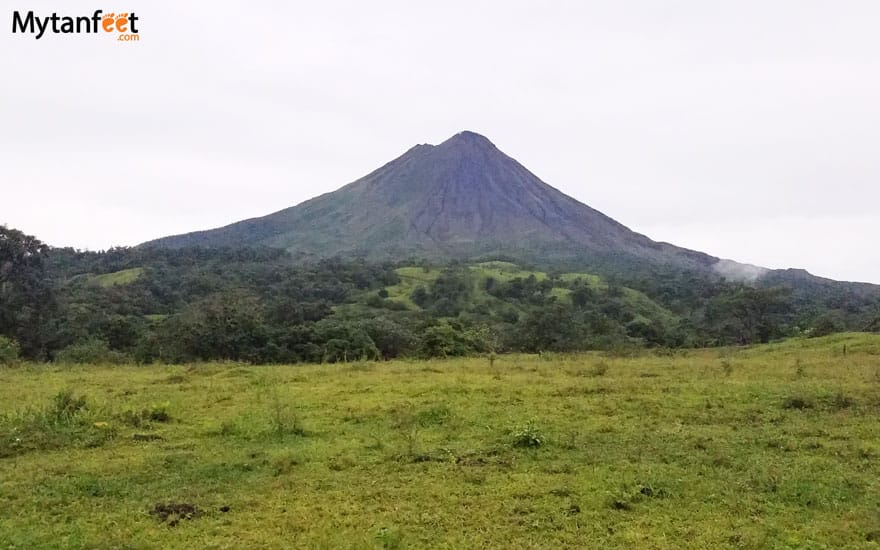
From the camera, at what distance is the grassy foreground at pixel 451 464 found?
21.1ft

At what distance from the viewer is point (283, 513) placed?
6.92 m

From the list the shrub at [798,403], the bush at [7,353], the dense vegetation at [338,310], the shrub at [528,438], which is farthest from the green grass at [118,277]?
the shrub at [798,403]

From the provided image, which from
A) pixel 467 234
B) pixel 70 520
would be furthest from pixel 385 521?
pixel 467 234

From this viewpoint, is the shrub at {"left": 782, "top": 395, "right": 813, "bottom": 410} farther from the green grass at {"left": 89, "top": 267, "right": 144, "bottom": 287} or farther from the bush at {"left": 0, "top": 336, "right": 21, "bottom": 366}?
the green grass at {"left": 89, "top": 267, "right": 144, "bottom": 287}

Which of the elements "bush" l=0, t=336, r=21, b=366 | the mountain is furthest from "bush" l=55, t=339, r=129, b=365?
the mountain

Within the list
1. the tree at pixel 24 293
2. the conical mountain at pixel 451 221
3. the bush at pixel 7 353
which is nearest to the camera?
the bush at pixel 7 353

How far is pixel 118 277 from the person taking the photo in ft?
234

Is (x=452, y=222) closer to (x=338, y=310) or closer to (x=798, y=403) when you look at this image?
(x=338, y=310)

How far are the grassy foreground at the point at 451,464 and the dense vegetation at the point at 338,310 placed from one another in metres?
11.4

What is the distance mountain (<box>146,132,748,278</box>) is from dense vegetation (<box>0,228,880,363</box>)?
1274 inches

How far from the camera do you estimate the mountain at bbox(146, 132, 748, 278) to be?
126625 mm

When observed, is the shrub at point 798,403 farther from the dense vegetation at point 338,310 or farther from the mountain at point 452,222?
the mountain at point 452,222

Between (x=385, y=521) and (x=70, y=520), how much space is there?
10.5ft

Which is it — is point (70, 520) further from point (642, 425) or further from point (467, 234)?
point (467, 234)
